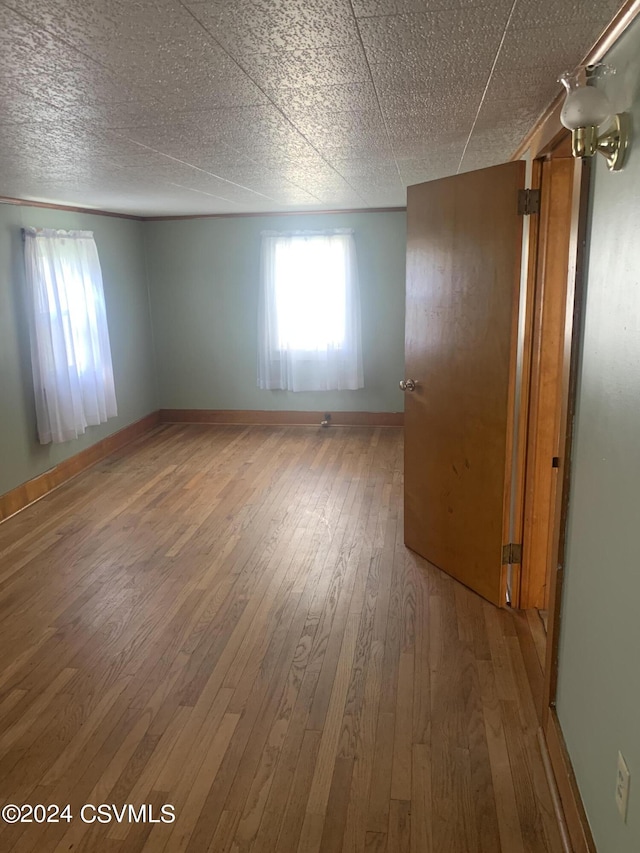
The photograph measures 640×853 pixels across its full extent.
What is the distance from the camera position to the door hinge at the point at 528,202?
2.52 meters

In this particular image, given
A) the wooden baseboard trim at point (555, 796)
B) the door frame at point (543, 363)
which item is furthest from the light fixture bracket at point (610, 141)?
the wooden baseboard trim at point (555, 796)

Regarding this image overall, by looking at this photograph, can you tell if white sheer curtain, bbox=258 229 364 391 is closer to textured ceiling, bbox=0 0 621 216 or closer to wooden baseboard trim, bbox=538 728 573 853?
textured ceiling, bbox=0 0 621 216

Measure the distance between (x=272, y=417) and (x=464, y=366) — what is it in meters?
3.75

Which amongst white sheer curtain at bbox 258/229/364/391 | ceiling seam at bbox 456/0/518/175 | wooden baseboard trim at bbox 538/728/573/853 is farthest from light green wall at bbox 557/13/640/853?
white sheer curtain at bbox 258/229/364/391

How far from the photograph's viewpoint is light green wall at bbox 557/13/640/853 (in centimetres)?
131

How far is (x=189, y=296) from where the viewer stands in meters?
6.37

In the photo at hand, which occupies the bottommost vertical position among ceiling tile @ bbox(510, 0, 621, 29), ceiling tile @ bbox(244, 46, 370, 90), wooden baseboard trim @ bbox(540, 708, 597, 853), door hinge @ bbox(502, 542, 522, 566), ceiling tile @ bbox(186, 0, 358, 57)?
wooden baseboard trim @ bbox(540, 708, 597, 853)

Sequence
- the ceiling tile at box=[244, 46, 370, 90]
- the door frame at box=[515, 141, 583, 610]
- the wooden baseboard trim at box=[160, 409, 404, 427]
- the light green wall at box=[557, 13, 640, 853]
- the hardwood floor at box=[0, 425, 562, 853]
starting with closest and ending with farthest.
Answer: the light green wall at box=[557, 13, 640, 853], the ceiling tile at box=[244, 46, 370, 90], the hardwood floor at box=[0, 425, 562, 853], the door frame at box=[515, 141, 583, 610], the wooden baseboard trim at box=[160, 409, 404, 427]

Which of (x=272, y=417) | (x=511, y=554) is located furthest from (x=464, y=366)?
(x=272, y=417)

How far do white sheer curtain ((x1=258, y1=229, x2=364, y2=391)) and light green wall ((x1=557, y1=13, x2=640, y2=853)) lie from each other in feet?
→ 14.4

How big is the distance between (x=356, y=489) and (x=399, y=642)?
6.46ft

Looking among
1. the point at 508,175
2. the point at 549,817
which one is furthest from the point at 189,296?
the point at 549,817

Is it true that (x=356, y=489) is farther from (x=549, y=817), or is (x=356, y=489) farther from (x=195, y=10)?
(x=195, y=10)

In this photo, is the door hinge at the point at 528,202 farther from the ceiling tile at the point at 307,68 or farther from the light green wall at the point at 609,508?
the ceiling tile at the point at 307,68
